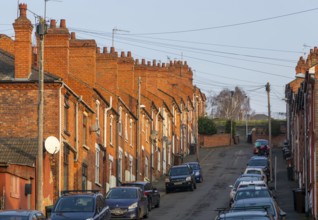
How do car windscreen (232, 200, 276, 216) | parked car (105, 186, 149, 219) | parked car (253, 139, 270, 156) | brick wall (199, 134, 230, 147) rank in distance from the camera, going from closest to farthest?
car windscreen (232, 200, 276, 216), parked car (105, 186, 149, 219), parked car (253, 139, 270, 156), brick wall (199, 134, 230, 147)

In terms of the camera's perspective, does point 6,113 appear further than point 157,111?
No

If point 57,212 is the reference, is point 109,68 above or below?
above

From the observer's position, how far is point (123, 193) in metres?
41.4

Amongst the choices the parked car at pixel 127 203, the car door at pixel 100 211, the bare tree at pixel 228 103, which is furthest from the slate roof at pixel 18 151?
the bare tree at pixel 228 103

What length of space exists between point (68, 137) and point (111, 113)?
1243 cm

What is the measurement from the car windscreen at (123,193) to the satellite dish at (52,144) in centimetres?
427

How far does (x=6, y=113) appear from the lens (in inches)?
1661

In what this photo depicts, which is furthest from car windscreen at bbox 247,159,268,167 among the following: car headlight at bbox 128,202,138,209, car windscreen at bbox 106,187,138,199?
car headlight at bbox 128,202,138,209

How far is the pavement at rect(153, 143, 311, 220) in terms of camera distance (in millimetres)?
45969

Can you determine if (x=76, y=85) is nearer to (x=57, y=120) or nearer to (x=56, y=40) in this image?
(x=56, y=40)

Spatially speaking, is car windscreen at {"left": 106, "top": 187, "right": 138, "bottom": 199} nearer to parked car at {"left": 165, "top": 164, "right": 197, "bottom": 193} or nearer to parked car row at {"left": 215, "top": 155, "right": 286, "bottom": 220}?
parked car row at {"left": 215, "top": 155, "right": 286, "bottom": 220}

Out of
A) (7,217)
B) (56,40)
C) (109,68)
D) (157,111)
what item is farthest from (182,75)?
(7,217)

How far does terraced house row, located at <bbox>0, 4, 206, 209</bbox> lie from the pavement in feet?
18.3

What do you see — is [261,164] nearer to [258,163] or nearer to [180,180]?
[258,163]
